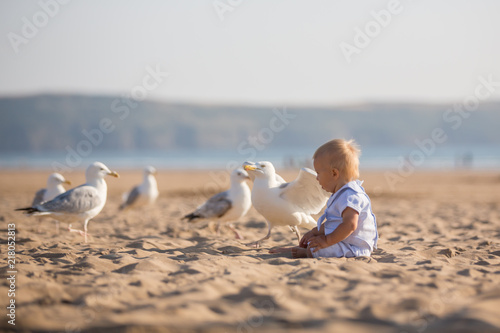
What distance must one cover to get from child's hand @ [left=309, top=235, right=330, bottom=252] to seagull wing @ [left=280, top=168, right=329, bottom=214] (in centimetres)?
116

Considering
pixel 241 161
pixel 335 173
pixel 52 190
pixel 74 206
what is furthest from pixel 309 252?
pixel 241 161

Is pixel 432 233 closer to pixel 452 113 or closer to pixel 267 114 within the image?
pixel 267 114

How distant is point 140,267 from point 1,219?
5.55 m

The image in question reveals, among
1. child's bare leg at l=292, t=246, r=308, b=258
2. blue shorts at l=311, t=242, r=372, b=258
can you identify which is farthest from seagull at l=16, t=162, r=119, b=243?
blue shorts at l=311, t=242, r=372, b=258

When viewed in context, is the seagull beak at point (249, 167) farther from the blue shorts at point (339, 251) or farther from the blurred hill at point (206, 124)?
the blurred hill at point (206, 124)

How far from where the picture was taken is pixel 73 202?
6.72 m

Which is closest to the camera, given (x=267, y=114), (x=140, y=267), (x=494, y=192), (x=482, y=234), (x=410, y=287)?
(x=410, y=287)

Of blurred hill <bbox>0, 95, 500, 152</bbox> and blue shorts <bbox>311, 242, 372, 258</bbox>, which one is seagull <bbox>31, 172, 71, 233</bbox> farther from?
blurred hill <bbox>0, 95, 500, 152</bbox>

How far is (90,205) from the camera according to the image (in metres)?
6.85

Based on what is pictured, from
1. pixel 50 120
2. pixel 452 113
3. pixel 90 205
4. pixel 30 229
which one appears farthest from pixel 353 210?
pixel 452 113

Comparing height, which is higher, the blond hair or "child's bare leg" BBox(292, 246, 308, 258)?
the blond hair

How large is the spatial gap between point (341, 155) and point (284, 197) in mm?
1500

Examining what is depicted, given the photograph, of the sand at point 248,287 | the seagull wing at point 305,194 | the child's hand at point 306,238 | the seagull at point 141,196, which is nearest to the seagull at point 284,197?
the seagull wing at point 305,194

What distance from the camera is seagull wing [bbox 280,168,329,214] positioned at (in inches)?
219
